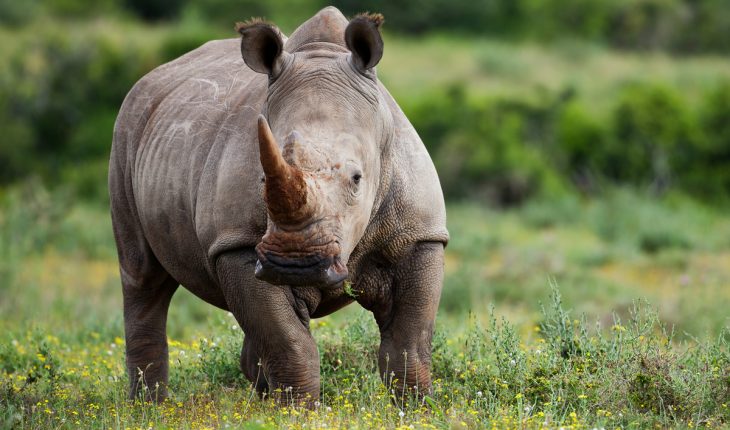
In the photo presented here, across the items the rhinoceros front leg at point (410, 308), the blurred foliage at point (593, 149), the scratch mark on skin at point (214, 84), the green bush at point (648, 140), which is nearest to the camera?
the rhinoceros front leg at point (410, 308)

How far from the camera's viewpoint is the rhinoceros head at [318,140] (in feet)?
16.8

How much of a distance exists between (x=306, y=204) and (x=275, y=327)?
3.11 ft

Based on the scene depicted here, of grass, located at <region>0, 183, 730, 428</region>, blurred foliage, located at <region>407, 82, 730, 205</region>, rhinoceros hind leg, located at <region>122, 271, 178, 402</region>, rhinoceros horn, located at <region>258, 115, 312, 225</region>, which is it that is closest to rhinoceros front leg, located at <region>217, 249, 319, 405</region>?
grass, located at <region>0, 183, 730, 428</region>

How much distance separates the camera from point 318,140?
17.8ft

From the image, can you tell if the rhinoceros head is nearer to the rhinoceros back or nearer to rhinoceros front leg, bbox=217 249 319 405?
the rhinoceros back

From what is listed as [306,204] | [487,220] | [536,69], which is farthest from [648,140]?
[306,204]

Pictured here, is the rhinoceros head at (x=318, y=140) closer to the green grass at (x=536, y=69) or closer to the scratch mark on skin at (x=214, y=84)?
the scratch mark on skin at (x=214, y=84)

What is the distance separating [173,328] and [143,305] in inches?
142

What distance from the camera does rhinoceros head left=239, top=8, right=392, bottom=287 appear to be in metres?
5.11

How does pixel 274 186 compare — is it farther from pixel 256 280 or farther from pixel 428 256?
pixel 428 256

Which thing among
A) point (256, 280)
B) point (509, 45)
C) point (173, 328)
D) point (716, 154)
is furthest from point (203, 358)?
point (509, 45)

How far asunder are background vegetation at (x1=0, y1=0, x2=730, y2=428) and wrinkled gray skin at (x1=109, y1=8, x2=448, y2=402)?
1.35ft

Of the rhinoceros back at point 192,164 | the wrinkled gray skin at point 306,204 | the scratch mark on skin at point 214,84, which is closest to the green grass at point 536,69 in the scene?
the rhinoceros back at point 192,164

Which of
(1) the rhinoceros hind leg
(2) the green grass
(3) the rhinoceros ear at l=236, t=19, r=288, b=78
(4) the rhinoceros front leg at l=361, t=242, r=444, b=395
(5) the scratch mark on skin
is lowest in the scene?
(2) the green grass
